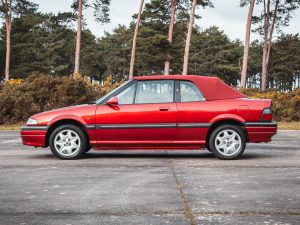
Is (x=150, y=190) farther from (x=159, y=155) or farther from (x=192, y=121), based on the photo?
(x=159, y=155)

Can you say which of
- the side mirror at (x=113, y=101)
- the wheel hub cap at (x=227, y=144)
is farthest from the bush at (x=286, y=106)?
the side mirror at (x=113, y=101)

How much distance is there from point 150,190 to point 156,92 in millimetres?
3695

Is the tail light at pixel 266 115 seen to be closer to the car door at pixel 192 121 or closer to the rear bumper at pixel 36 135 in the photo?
the car door at pixel 192 121

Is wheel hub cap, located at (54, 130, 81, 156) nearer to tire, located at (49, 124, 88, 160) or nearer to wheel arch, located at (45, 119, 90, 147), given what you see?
tire, located at (49, 124, 88, 160)

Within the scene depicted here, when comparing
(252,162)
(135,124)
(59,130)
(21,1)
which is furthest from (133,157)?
(21,1)

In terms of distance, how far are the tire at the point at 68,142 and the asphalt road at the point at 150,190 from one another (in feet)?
0.81

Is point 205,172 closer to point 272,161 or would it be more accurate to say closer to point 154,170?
point 154,170

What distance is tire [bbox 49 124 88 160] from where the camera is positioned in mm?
9398

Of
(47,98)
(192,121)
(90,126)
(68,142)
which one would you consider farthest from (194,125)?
(47,98)

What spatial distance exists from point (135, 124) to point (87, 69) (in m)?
85.5

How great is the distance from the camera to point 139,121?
9.27 metres

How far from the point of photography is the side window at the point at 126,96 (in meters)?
9.44

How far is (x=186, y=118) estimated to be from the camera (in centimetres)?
925

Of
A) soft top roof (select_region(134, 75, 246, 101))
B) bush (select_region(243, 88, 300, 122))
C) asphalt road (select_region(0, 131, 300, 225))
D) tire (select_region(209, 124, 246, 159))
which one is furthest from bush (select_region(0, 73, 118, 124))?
tire (select_region(209, 124, 246, 159))
